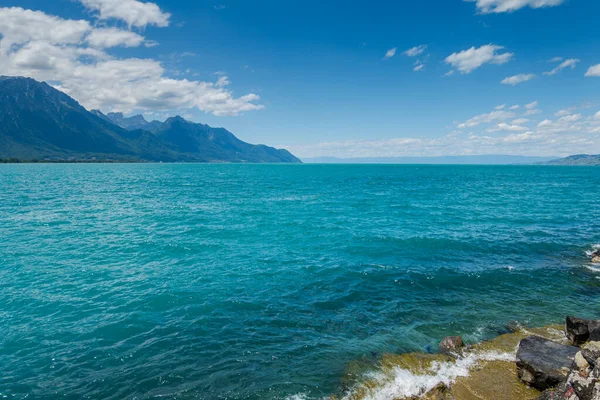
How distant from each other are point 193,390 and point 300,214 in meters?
46.8

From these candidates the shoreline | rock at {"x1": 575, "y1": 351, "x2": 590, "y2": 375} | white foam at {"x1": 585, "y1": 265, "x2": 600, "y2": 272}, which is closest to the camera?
rock at {"x1": 575, "y1": 351, "x2": 590, "y2": 375}

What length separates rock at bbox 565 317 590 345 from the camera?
1731 cm

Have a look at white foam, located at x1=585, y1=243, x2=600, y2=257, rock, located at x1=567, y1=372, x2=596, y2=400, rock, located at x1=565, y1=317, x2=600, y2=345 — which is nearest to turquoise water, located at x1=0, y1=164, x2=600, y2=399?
white foam, located at x1=585, y1=243, x2=600, y2=257

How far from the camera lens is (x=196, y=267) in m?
31.5

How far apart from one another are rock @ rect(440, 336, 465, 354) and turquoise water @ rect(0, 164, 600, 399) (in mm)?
911

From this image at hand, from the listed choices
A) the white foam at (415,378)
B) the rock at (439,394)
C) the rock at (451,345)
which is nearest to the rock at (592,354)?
the rock at (439,394)

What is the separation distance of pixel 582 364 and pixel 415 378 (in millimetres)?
7827

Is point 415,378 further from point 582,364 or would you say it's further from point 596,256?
point 596,256

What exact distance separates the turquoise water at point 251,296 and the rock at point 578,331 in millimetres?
3680

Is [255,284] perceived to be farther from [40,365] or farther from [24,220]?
[24,220]

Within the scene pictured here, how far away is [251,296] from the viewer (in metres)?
25.0

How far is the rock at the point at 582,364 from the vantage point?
9.46m

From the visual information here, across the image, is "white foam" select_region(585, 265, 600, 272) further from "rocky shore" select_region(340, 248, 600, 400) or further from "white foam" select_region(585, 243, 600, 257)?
"rocky shore" select_region(340, 248, 600, 400)

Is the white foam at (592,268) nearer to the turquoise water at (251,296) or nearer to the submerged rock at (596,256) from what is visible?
the turquoise water at (251,296)
